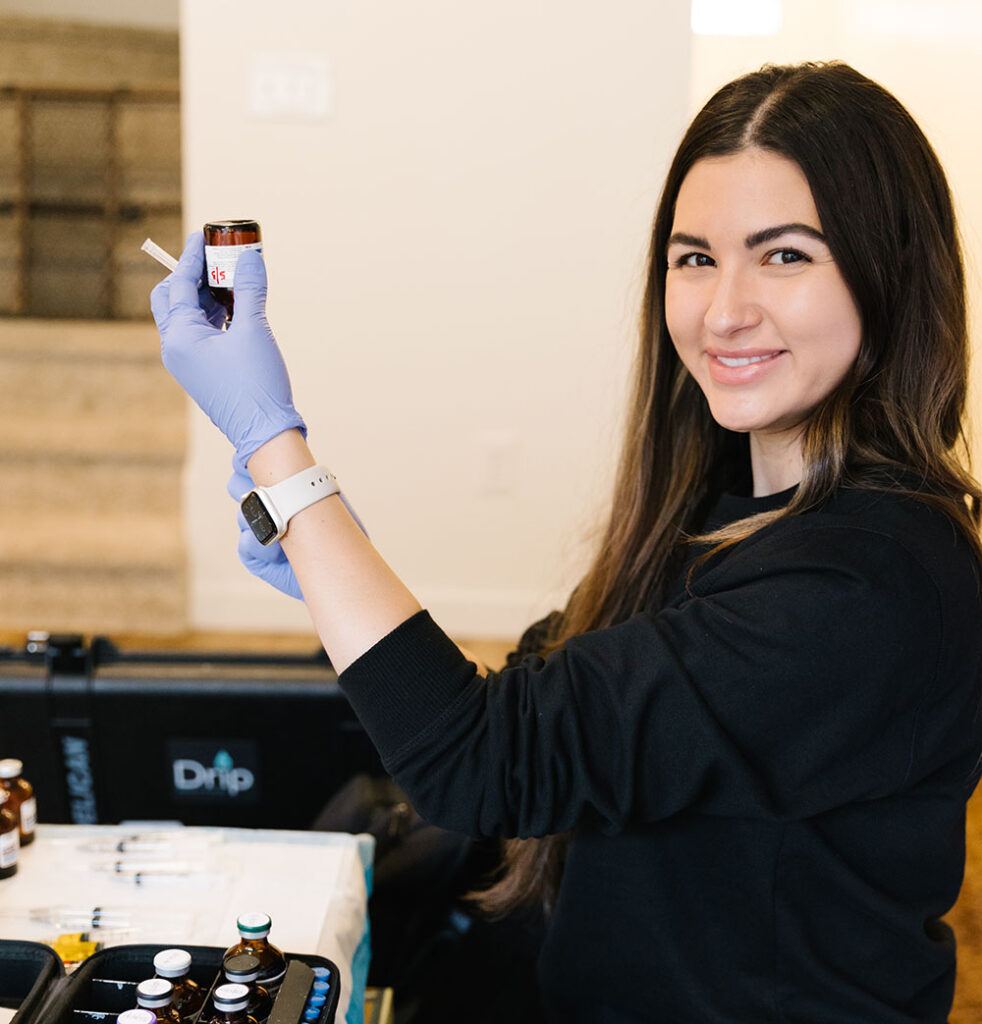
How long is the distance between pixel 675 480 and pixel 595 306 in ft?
6.00

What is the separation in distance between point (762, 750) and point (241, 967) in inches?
15.3

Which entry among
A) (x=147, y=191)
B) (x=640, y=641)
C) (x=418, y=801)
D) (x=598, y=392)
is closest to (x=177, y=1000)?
→ (x=418, y=801)

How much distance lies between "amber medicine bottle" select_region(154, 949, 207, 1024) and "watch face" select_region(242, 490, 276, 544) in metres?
0.29

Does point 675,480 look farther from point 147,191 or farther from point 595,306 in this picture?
point 147,191

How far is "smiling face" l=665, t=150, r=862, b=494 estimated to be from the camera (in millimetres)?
952

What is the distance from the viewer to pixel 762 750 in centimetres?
87

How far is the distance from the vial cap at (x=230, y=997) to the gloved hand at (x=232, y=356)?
0.40 meters

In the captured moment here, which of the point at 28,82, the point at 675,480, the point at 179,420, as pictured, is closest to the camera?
the point at 675,480

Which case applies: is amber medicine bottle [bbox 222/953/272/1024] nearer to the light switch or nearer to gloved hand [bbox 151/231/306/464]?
gloved hand [bbox 151/231/306/464]

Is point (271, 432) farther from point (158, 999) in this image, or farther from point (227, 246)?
point (158, 999)

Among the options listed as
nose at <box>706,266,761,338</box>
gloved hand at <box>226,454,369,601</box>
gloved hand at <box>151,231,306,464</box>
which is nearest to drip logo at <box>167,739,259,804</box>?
gloved hand at <box>226,454,369,601</box>

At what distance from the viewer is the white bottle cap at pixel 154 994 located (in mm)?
787

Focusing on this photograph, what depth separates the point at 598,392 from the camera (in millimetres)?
3031

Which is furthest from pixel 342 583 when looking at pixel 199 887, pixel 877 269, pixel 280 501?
pixel 877 269
